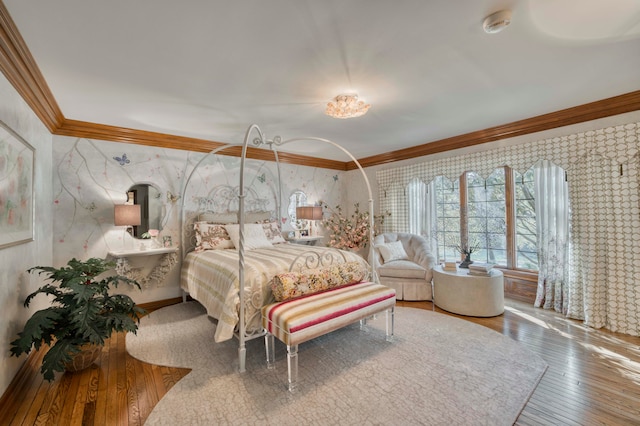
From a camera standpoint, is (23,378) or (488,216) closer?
(23,378)

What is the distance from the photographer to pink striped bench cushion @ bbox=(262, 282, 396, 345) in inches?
82.9

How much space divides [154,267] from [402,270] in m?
3.58

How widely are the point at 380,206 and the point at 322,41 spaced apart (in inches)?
159

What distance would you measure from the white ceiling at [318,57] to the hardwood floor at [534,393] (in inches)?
97.7

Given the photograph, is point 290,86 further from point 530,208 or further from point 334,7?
point 530,208

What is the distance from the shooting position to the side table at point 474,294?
3430 mm

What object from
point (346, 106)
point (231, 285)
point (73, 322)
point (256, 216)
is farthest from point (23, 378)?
point (346, 106)

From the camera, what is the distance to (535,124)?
365cm

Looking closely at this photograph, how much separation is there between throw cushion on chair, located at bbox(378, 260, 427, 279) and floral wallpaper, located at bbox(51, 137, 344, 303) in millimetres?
2784

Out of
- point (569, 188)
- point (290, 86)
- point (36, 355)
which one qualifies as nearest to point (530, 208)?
point (569, 188)

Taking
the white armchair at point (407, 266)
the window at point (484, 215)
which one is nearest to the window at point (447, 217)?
the window at point (484, 215)

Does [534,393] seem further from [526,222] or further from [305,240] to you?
[305,240]

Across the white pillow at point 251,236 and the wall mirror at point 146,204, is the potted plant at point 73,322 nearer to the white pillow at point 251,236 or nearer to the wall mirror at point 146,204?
the wall mirror at point 146,204

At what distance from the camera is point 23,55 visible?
2004mm
